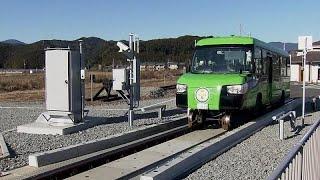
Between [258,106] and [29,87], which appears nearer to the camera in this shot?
[258,106]

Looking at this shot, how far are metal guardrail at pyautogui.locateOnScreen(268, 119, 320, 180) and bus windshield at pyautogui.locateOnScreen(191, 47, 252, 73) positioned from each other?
8.39m

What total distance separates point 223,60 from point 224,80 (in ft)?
4.49

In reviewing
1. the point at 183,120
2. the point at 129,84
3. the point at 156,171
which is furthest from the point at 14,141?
the point at 183,120

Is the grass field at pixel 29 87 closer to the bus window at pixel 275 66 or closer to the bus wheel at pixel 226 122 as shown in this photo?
the bus window at pixel 275 66

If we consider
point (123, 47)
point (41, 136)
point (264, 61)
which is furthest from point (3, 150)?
point (264, 61)

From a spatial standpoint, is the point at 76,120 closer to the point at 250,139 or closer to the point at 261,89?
the point at 250,139

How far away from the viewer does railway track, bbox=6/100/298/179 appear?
933cm

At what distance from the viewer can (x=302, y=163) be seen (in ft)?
17.7

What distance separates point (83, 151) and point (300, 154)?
6953 millimetres

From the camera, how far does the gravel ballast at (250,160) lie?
8.80m

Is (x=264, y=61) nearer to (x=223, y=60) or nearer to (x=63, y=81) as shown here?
(x=223, y=60)

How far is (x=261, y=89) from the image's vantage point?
17.7 metres

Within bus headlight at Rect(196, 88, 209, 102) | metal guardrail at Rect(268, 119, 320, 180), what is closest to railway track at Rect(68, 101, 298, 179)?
bus headlight at Rect(196, 88, 209, 102)

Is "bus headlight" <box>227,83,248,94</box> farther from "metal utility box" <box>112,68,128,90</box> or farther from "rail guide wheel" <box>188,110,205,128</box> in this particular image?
"metal utility box" <box>112,68,128,90</box>
